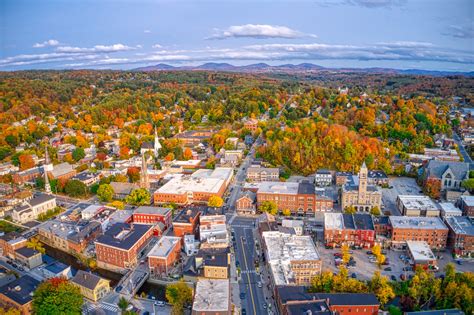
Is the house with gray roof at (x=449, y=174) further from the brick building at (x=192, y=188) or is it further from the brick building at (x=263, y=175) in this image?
the brick building at (x=192, y=188)

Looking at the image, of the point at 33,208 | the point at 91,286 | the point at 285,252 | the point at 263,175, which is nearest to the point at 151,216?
the point at 91,286

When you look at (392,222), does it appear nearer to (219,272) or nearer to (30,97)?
(219,272)

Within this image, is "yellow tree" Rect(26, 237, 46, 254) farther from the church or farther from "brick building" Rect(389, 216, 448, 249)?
"brick building" Rect(389, 216, 448, 249)

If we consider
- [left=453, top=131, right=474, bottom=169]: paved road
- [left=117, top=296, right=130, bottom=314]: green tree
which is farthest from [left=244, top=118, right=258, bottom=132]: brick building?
[left=117, top=296, right=130, bottom=314]: green tree

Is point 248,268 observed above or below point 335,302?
below

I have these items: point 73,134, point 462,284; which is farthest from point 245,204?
point 73,134

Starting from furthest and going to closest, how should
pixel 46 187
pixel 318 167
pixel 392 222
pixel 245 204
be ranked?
pixel 318 167
pixel 46 187
pixel 245 204
pixel 392 222

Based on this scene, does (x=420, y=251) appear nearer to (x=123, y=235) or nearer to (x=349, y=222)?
(x=349, y=222)
